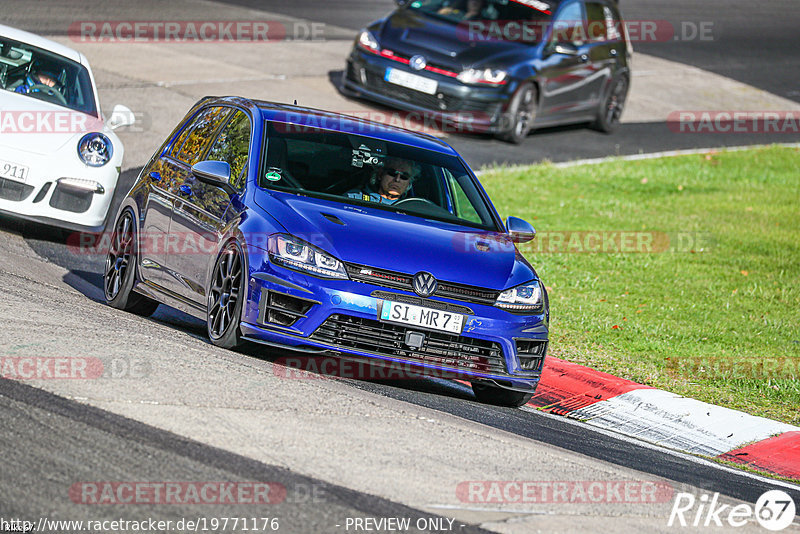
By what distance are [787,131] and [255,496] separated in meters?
21.1

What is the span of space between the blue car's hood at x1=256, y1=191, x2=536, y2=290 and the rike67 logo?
2.04m

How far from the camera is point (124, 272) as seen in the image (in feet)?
30.7

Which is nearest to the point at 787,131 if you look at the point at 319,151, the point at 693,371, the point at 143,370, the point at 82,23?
the point at 82,23

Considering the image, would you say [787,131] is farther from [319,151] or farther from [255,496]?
[255,496]

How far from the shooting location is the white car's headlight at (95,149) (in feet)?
36.6

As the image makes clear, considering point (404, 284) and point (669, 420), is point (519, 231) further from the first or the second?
point (669, 420)

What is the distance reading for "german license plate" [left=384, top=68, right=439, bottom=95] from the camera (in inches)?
715

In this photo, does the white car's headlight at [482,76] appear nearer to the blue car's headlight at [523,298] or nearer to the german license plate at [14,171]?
the german license plate at [14,171]

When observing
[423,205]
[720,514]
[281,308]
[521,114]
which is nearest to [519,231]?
[423,205]

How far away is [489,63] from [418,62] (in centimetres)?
99

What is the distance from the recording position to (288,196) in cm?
807

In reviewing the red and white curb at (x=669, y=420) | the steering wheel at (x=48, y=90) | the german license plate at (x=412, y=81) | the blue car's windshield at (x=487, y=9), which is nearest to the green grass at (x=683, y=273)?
the red and white curb at (x=669, y=420)

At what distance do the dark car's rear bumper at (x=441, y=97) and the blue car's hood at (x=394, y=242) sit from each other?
9970 millimetres

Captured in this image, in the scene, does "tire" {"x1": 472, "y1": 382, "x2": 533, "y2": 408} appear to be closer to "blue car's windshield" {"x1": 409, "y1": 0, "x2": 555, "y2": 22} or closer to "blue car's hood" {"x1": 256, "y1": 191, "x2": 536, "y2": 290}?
"blue car's hood" {"x1": 256, "y1": 191, "x2": 536, "y2": 290}
